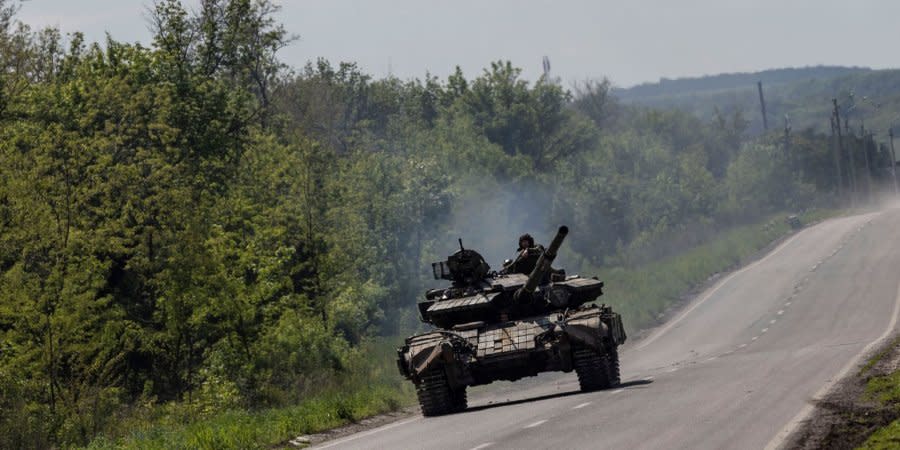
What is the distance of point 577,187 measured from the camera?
9106 centimetres

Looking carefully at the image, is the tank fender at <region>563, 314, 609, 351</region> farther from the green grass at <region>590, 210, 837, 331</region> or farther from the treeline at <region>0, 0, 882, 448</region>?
the green grass at <region>590, 210, 837, 331</region>

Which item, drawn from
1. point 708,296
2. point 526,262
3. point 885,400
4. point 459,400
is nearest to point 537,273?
point 526,262

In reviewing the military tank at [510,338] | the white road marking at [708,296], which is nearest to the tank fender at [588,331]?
the military tank at [510,338]

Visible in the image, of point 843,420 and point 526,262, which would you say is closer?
point 843,420

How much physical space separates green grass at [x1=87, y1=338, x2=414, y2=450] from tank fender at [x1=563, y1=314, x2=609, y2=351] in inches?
166

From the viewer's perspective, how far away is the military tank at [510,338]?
78.1 feet

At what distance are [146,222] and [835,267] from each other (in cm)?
3291

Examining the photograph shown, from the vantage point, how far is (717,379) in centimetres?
2514

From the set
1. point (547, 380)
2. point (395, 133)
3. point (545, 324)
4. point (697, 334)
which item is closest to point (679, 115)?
point (395, 133)

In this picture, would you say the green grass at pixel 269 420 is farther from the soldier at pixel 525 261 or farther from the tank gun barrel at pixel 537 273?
the tank gun barrel at pixel 537 273

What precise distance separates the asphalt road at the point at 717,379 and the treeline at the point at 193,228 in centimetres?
734

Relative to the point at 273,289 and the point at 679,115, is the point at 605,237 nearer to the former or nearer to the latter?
the point at 273,289

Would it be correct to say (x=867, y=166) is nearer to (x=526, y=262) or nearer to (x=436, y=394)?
(x=526, y=262)

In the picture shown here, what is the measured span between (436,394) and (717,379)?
4831 mm
